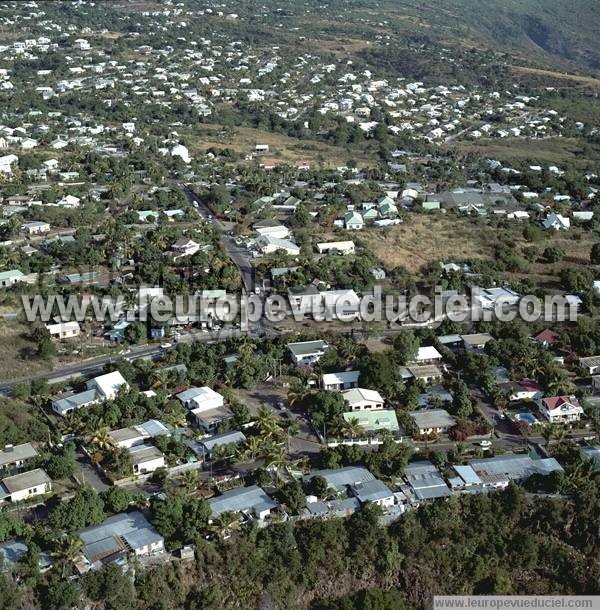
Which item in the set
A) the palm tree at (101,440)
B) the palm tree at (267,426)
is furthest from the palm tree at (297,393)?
the palm tree at (101,440)

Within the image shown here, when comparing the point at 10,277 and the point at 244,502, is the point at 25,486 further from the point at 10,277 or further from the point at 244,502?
the point at 10,277

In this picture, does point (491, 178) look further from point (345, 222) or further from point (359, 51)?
point (359, 51)

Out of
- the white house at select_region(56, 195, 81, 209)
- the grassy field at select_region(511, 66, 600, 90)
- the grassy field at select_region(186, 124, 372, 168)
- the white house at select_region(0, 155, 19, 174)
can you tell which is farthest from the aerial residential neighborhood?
the grassy field at select_region(511, 66, 600, 90)

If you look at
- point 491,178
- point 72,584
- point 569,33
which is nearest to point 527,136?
point 491,178

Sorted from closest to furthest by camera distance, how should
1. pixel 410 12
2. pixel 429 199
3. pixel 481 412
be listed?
pixel 481 412
pixel 429 199
pixel 410 12

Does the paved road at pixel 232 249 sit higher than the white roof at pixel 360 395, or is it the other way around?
the white roof at pixel 360 395

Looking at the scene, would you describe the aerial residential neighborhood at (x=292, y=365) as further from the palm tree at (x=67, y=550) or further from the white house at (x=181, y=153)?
the white house at (x=181, y=153)
